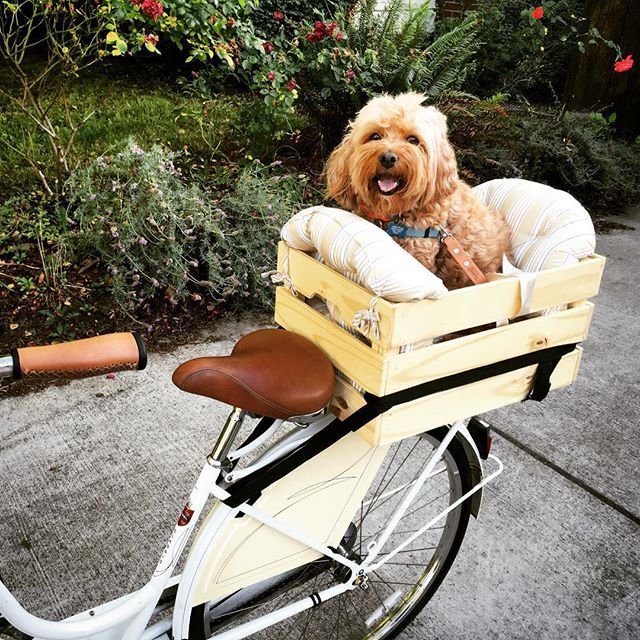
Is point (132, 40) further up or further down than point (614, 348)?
further up

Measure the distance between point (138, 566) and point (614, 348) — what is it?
293 cm

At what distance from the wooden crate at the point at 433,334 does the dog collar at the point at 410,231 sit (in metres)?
0.44

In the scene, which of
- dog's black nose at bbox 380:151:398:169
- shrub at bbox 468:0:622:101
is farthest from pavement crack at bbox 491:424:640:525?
shrub at bbox 468:0:622:101

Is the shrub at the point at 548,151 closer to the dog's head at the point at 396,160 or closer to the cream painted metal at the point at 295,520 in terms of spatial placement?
the dog's head at the point at 396,160

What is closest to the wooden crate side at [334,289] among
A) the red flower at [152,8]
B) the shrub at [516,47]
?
the red flower at [152,8]

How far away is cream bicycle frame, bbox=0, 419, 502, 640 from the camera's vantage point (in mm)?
1566

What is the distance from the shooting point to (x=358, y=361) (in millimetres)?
1483

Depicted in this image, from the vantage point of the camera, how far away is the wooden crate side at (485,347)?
1443mm

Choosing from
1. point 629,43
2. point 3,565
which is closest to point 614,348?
point 3,565

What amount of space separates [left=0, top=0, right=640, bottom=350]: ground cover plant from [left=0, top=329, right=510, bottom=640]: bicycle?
205 cm

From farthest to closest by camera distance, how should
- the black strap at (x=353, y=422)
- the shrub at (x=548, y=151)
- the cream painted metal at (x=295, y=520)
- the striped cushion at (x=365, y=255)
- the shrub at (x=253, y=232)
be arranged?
the shrub at (x=548, y=151) < the shrub at (x=253, y=232) < the cream painted metal at (x=295, y=520) < the black strap at (x=353, y=422) < the striped cushion at (x=365, y=255)

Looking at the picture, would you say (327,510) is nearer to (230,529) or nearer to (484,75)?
(230,529)

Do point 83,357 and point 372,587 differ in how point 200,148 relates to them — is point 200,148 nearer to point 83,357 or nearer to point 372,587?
point 372,587

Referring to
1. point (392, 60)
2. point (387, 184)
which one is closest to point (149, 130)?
point (392, 60)
